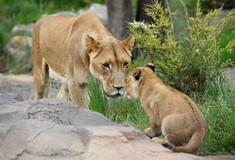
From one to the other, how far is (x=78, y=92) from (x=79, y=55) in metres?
0.50

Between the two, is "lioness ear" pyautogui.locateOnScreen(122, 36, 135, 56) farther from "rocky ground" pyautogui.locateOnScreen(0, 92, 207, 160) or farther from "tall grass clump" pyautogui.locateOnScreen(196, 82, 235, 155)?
"rocky ground" pyautogui.locateOnScreen(0, 92, 207, 160)

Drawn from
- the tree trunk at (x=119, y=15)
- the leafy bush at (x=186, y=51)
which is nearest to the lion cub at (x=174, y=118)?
the leafy bush at (x=186, y=51)

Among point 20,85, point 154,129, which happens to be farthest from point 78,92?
point 20,85

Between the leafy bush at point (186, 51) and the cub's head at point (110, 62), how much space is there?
532 millimetres

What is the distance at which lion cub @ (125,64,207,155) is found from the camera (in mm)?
5578

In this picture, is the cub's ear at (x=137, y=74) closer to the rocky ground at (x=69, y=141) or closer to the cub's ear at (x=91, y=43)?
the rocky ground at (x=69, y=141)

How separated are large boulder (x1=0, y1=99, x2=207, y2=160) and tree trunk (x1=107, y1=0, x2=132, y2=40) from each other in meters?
6.81

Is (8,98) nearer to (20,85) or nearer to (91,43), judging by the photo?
(91,43)

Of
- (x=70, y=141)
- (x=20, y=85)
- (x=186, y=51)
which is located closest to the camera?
(x=70, y=141)

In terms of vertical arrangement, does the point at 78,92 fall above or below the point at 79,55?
below

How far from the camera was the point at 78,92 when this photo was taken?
805cm

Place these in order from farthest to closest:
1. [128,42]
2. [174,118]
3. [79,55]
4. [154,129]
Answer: [79,55] → [128,42] → [154,129] → [174,118]

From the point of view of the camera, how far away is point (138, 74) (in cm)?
653

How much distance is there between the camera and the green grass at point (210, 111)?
6.91 meters
